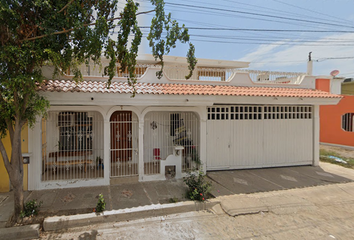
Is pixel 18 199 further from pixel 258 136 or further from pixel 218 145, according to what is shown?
Answer: pixel 258 136

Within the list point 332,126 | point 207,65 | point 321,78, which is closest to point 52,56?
point 207,65

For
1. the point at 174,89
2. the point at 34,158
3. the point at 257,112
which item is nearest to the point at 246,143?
the point at 257,112

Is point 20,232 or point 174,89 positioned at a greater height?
point 174,89

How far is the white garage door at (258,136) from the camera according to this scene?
8094 mm

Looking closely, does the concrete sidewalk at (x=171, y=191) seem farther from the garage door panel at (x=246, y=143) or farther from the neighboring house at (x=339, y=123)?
the neighboring house at (x=339, y=123)

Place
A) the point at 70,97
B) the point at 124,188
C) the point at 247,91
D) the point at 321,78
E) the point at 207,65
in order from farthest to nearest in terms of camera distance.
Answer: the point at 321,78 → the point at 207,65 → the point at 247,91 → the point at 124,188 → the point at 70,97

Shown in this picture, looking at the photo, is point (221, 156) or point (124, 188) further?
point (221, 156)

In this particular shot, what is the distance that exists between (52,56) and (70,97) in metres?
1.74

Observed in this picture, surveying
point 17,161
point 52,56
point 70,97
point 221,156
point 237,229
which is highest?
point 52,56

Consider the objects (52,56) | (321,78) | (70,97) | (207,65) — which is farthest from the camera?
(321,78)

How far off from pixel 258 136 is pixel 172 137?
11.6ft

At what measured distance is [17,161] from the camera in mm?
4500

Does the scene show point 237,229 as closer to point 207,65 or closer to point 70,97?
point 70,97

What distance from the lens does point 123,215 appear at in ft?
15.8
